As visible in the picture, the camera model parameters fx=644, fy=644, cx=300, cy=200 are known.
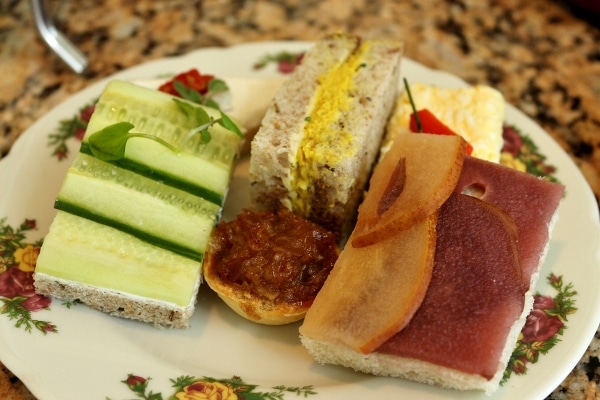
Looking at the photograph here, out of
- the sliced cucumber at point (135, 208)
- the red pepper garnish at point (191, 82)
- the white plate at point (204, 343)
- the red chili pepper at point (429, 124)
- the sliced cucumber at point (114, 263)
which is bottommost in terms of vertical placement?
the white plate at point (204, 343)

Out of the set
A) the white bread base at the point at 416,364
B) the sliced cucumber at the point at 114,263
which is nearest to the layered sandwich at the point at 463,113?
the white bread base at the point at 416,364

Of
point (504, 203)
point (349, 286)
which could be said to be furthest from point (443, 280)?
point (504, 203)

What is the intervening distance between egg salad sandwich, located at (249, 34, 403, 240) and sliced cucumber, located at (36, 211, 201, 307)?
1.90 ft

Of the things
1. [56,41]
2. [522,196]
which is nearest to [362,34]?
[56,41]

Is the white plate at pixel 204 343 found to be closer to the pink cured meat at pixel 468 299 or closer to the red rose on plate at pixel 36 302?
the red rose on plate at pixel 36 302

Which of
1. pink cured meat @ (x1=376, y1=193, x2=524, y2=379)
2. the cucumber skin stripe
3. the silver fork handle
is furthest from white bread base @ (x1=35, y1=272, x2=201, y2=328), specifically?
the silver fork handle

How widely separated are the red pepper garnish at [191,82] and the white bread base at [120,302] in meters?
1.20

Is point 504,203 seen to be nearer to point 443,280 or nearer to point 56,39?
point 443,280

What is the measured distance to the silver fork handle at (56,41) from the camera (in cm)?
436

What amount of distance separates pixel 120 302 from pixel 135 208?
0.41 m

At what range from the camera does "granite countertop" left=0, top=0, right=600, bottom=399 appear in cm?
420

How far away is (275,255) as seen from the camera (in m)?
2.79

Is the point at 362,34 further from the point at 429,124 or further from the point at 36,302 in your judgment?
the point at 36,302

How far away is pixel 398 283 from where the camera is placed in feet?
7.96
